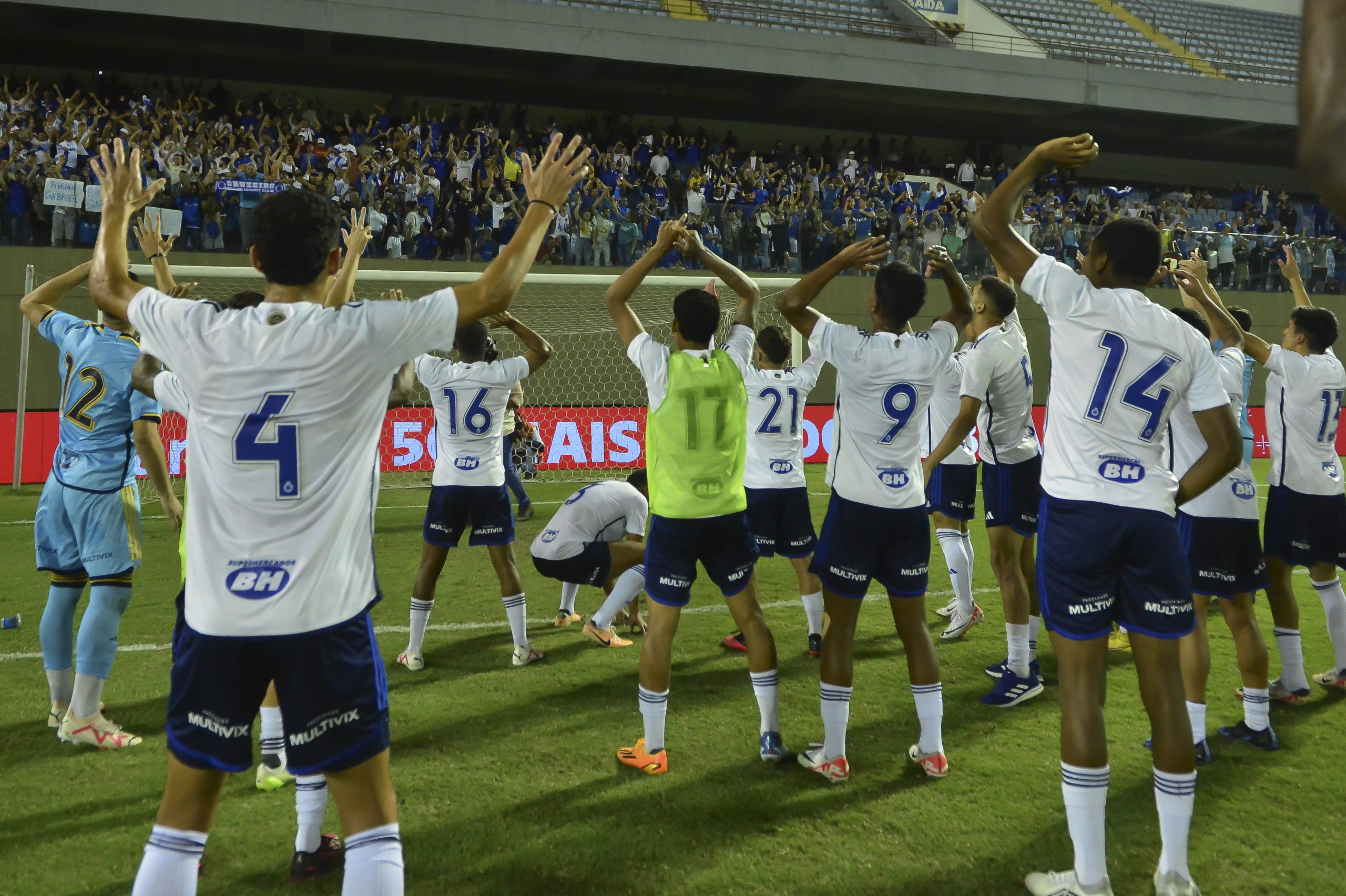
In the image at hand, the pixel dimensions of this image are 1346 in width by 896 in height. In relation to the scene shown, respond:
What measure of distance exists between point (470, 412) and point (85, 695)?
2.69 metres

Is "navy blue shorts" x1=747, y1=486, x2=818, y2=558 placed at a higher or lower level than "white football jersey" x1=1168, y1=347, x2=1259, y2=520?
lower

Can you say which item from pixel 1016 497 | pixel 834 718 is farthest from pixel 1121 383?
pixel 1016 497

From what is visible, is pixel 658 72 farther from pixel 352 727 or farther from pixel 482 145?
pixel 352 727

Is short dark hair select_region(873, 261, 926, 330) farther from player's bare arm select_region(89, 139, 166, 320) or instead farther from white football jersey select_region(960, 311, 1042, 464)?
player's bare arm select_region(89, 139, 166, 320)

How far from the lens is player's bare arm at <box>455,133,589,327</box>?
250 centimetres

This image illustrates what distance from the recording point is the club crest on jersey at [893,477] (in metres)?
4.58

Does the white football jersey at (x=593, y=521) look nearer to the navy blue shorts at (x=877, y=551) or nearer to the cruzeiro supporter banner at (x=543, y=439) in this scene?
the navy blue shorts at (x=877, y=551)

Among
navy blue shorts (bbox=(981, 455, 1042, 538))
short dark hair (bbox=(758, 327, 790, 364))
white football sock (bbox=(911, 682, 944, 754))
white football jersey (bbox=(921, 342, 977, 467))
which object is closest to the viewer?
white football sock (bbox=(911, 682, 944, 754))

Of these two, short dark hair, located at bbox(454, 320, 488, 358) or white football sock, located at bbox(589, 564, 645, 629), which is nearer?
short dark hair, located at bbox(454, 320, 488, 358)

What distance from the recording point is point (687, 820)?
4.14 meters

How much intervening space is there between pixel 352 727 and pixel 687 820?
212 cm

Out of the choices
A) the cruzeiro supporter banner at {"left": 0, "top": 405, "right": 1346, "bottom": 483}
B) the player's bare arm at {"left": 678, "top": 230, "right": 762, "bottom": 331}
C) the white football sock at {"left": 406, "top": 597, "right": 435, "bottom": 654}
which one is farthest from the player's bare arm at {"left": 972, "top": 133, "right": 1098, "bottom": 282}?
the cruzeiro supporter banner at {"left": 0, "top": 405, "right": 1346, "bottom": 483}

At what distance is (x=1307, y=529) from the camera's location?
18.3 feet

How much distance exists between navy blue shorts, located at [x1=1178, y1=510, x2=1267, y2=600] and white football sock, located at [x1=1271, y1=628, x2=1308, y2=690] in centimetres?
87
